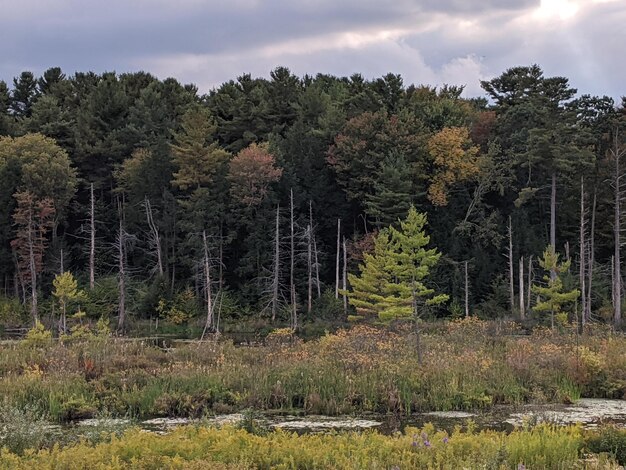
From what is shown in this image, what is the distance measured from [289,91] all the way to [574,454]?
58.6m

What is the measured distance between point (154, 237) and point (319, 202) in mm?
12704

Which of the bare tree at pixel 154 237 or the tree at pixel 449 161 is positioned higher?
the tree at pixel 449 161

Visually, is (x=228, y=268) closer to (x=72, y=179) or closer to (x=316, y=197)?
(x=316, y=197)

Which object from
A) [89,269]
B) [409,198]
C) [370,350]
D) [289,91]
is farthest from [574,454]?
[289,91]

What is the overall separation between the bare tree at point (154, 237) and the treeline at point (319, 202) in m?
0.17

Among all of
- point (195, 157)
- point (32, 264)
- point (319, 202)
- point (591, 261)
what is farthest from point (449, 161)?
point (32, 264)

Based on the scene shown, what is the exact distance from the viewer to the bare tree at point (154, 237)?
170 feet

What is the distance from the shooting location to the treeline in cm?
4794

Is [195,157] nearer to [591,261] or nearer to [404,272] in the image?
[591,261]

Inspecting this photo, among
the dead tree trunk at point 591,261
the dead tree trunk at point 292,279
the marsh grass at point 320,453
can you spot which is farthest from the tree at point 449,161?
the marsh grass at point 320,453

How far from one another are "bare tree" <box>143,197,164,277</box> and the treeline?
167mm

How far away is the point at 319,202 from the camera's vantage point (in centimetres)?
5319

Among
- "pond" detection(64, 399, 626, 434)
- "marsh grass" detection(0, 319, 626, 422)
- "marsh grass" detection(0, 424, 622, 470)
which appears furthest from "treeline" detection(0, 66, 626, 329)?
"marsh grass" detection(0, 424, 622, 470)

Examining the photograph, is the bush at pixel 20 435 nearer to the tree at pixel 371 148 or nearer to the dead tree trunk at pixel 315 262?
the dead tree trunk at pixel 315 262
